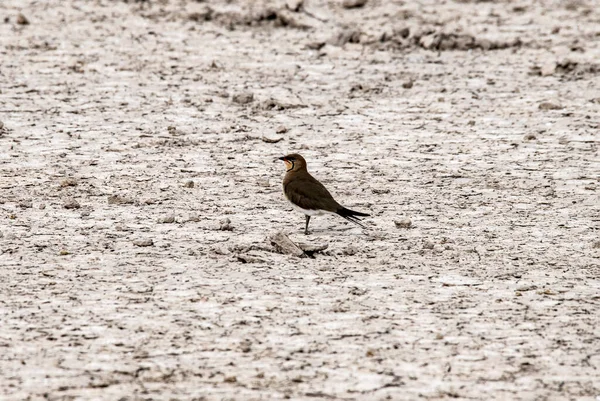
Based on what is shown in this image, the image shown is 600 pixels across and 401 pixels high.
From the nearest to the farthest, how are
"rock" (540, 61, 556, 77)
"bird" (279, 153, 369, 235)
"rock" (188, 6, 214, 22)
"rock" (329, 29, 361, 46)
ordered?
"bird" (279, 153, 369, 235) < "rock" (540, 61, 556, 77) < "rock" (329, 29, 361, 46) < "rock" (188, 6, 214, 22)

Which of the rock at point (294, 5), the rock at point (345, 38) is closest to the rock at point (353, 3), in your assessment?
the rock at point (294, 5)

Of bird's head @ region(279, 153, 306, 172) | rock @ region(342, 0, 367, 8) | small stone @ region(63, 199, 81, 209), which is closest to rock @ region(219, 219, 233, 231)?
bird's head @ region(279, 153, 306, 172)

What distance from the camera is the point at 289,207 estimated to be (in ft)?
30.1

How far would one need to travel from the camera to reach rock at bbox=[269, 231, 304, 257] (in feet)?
25.5

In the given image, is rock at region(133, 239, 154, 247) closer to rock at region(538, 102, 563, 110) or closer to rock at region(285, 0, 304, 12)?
rock at region(538, 102, 563, 110)

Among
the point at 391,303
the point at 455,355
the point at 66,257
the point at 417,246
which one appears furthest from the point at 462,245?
the point at 66,257

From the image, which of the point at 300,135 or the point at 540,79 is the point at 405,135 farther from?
the point at 540,79

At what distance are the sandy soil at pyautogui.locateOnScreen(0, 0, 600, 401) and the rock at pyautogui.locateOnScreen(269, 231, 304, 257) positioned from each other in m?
0.10

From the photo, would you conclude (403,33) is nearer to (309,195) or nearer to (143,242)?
(309,195)

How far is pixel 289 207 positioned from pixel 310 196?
91 centimetres

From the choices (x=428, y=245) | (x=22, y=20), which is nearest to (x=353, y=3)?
(x=22, y=20)

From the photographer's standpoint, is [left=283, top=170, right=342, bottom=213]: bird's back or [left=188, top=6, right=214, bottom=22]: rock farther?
[left=188, top=6, right=214, bottom=22]: rock

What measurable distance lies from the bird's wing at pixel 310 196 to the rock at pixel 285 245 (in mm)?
514

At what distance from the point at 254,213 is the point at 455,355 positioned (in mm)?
3175
